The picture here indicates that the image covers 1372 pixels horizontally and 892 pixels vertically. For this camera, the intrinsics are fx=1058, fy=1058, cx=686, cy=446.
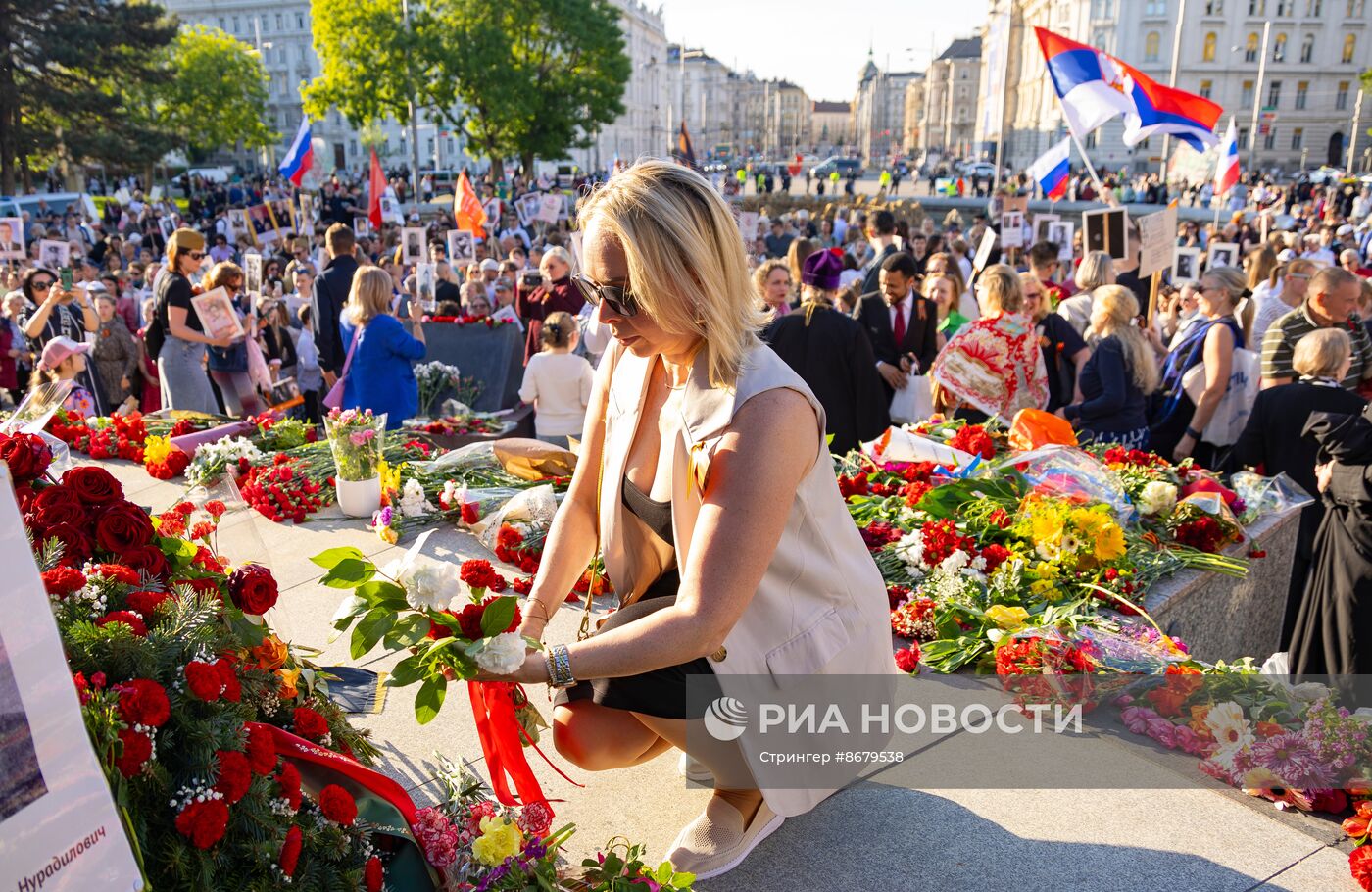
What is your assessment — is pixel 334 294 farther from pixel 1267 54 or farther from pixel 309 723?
pixel 1267 54

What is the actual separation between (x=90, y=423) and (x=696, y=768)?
5.70 meters

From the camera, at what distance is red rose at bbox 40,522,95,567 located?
226 centimetres

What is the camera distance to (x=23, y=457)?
2.45 meters

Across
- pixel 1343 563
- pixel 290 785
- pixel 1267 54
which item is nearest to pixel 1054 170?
pixel 1343 563

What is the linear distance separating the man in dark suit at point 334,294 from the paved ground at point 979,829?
20.4ft

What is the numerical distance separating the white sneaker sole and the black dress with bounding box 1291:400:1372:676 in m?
2.64

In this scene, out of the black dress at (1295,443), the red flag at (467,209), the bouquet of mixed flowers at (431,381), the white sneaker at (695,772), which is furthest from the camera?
the red flag at (467,209)

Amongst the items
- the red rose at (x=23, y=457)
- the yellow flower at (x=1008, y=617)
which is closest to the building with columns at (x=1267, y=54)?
the yellow flower at (x=1008, y=617)

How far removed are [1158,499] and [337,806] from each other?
13.6 ft

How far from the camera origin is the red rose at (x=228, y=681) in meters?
2.02

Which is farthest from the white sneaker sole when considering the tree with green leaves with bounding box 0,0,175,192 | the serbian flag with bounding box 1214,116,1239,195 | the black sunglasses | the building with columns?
the building with columns

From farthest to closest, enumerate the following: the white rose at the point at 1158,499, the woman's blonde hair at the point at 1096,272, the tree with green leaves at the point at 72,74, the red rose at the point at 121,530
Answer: the tree with green leaves at the point at 72,74 < the woman's blonde hair at the point at 1096,272 < the white rose at the point at 1158,499 < the red rose at the point at 121,530

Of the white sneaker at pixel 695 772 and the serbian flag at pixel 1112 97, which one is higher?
the serbian flag at pixel 1112 97

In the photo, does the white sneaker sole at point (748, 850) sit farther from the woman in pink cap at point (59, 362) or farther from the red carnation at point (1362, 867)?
the woman in pink cap at point (59, 362)
